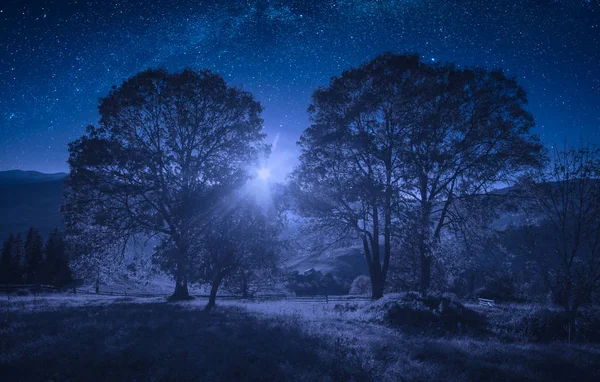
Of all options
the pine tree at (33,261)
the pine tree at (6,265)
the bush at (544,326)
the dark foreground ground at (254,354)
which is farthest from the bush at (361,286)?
the pine tree at (6,265)

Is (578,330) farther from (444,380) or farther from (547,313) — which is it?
(444,380)

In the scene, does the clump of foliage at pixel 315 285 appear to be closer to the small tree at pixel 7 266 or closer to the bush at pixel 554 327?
the bush at pixel 554 327

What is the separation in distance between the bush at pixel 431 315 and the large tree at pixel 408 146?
2967mm

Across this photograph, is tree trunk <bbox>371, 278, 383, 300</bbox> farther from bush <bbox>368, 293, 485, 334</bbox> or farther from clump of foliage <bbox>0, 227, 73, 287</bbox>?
clump of foliage <bbox>0, 227, 73, 287</bbox>

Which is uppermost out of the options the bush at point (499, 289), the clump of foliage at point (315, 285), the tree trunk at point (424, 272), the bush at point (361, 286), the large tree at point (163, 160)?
the large tree at point (163, 160)

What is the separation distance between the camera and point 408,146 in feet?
50.5

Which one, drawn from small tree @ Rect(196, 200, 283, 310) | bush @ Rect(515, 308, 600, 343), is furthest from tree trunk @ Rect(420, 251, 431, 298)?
small tree @ Rect(196, 200, 283, 310)

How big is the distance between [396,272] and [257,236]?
70.1 feet

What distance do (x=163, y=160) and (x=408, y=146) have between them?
46.4ft

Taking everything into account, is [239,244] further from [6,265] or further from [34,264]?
[34,264]

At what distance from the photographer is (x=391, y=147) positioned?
1540 centimetres

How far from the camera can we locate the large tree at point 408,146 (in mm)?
15023

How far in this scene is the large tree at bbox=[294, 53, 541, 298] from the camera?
15.0 m

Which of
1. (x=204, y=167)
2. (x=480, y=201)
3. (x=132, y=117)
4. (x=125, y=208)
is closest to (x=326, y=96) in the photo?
(x=204, y=167)
